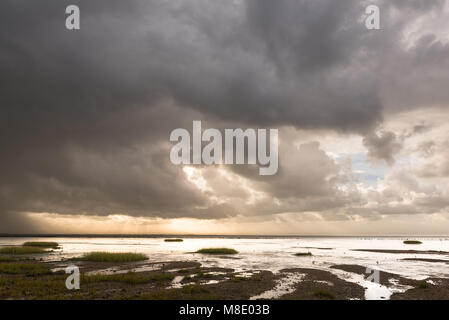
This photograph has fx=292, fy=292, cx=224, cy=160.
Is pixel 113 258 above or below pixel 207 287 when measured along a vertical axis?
below

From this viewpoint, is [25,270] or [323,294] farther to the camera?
[25,270]

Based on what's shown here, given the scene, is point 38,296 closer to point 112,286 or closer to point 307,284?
point 112,286

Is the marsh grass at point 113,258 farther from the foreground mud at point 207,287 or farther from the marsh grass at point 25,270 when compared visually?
the foreground mud at point 207,287

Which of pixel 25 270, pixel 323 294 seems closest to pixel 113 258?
pixel 25 270

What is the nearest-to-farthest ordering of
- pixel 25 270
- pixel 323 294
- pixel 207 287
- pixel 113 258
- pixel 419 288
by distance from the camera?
pixel 323 294 → pixel 207 287 → pixel 419 288 → pixel 25 270 → pixel 113 258

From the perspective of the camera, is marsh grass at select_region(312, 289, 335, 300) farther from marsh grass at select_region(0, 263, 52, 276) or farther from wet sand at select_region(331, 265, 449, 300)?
marsh grass at select_region(0, 263, 52, 276)

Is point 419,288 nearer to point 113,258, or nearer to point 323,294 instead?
point 323,294

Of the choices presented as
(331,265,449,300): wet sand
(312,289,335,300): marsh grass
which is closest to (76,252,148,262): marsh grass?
(331,265,449,300): wet sand

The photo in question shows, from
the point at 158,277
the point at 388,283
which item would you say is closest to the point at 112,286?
the point at 158,277

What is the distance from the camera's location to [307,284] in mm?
33719

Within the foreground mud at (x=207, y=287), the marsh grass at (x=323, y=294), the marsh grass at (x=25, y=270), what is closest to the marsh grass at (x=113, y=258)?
the marsh grass at (x=25, y=270)
